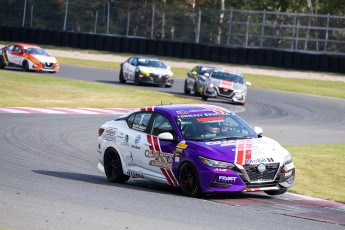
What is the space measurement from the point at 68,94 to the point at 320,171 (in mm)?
18826

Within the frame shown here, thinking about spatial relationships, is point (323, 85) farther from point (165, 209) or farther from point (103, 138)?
point (165, 209)

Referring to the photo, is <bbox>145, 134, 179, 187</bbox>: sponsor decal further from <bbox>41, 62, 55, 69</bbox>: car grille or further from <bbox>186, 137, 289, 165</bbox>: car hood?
<bbox>41, 62, 55, 69</bbox>: car grille

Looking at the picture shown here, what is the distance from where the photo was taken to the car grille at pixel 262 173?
12156 mm

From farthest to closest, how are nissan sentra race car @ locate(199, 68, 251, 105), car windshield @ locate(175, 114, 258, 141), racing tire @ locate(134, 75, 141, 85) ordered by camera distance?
racing tire @ locate(134, 75, 141, 85), nissan sentra race car @ locate(199, 68, 251, 105), car windshield @ locate(175, 114, 258, 141)

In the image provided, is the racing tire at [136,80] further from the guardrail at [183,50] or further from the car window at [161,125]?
the car window at [161,125]

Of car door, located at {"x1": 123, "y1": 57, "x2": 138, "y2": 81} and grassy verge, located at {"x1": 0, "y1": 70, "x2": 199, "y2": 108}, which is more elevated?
car door, located at {"x1": 123, "y1": 57, "x2": 138, "y2": 81}

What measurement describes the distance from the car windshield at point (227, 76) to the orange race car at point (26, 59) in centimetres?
1196

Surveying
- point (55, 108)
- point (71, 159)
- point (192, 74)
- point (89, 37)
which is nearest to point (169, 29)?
point (89, 37)

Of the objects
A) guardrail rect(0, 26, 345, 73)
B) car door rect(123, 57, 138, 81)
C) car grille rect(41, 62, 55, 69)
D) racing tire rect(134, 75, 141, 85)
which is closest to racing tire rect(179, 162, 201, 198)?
racing tire rect(134, 75, 141, 85)

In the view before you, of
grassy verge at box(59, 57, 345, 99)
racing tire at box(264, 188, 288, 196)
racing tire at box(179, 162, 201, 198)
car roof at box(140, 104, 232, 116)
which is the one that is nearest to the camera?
racing tire at box(179, 162, 201, 198)

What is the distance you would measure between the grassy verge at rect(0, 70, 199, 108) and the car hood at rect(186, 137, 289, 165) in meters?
16.8

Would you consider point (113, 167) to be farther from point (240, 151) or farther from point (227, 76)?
point (227, 76)

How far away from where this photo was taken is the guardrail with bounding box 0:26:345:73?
4744 cm

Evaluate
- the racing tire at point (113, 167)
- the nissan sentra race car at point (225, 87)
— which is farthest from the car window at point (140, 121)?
the nissan sentra race car at point (225, 87)
